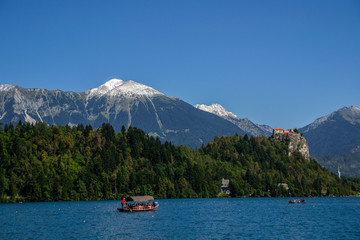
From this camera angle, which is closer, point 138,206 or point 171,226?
point 171,226

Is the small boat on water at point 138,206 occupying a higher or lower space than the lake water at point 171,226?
higher

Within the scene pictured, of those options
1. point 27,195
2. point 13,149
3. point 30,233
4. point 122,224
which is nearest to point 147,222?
point 122,224

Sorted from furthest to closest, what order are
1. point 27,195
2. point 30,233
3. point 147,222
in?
Answer: point 27,195, point 147,222, point 30,233

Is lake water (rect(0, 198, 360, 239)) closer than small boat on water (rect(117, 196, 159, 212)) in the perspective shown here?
Yes

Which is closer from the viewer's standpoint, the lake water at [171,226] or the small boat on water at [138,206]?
the lake water at [171,226]

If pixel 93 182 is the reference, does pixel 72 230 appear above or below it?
below

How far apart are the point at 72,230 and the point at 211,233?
25.5 meters

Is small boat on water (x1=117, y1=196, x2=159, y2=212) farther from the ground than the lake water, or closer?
farther from the ground

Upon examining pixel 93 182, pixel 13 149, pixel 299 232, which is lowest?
pixel 299 232

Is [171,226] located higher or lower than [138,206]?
lower

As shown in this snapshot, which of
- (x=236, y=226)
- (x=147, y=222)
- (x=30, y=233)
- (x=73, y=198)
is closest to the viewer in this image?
(x=30, y=233)

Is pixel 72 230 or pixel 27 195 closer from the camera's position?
pixel 72 230

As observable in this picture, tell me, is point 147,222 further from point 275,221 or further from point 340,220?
point 340,220

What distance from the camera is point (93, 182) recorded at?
193750mm
